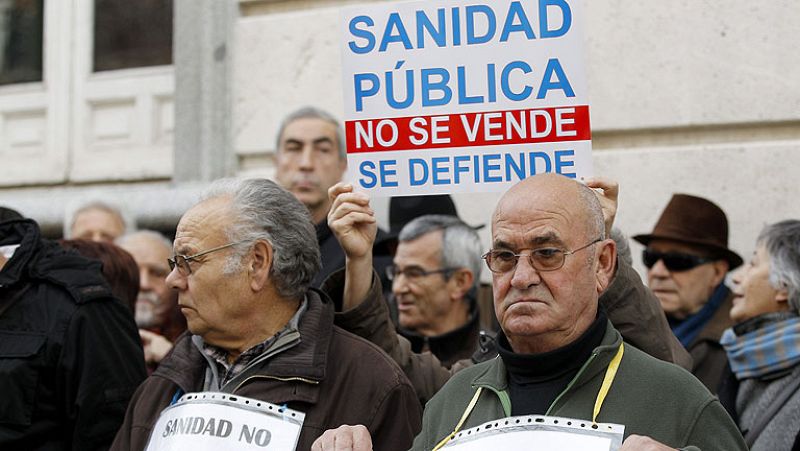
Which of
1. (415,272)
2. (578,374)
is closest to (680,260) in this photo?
(415,272)

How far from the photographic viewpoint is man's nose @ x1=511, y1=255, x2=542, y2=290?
134 inches

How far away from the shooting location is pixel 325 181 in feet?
19.7

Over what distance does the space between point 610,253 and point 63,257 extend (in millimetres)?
2120

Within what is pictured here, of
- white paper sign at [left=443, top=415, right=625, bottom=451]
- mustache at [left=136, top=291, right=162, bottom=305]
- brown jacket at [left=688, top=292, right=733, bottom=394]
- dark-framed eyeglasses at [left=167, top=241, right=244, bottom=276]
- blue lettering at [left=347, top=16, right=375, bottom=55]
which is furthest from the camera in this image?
mustache at [left=136, top=291, right=162, bottom=305]

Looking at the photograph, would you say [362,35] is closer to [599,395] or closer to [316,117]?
[599,395]

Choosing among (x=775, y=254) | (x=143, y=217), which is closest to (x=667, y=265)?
(x=775, y=254)

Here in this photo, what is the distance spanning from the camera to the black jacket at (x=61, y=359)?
14.6 feet

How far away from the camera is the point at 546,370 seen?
3.39 meters

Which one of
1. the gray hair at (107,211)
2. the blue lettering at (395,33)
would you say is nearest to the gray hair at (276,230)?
the blue lettering at (395,33)

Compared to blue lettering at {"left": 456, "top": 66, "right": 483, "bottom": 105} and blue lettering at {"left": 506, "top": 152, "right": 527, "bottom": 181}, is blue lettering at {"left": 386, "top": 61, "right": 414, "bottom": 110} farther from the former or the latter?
blue lettering at {"left": 506, "top": 152, "right": 527, "bottom": 181}

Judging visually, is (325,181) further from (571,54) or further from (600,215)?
(600,215)

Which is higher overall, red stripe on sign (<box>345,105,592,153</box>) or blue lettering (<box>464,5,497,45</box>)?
blue lettering (<box>464,5,497,45</box>)

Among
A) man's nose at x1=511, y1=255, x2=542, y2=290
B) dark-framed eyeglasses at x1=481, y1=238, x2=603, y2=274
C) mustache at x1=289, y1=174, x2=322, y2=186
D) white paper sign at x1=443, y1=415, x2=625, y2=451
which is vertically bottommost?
white paper sign at x1=443, y1=415, x2=625, y2=451

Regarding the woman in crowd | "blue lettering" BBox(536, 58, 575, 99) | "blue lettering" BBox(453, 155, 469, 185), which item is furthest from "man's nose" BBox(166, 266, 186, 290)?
the woman in crowd
